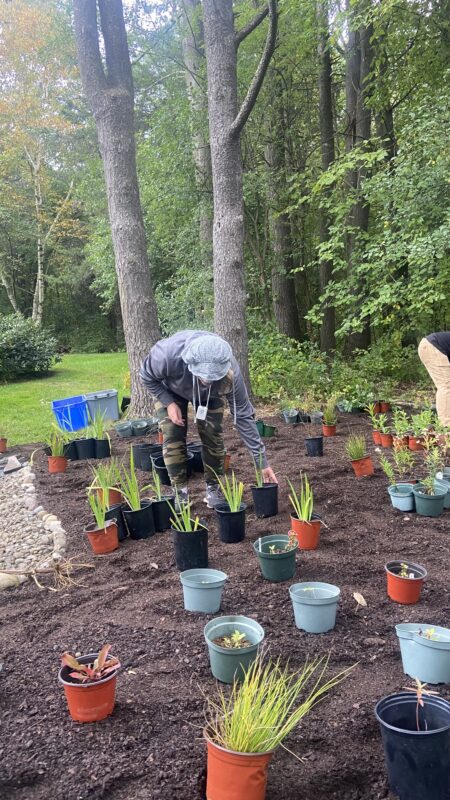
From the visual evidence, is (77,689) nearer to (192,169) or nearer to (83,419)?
(83,419)

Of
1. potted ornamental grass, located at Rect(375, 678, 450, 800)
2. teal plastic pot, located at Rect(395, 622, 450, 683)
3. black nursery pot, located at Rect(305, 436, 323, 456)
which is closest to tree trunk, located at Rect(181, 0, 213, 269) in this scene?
black nursery pot, located at Rect(305, 436, 323, 456)

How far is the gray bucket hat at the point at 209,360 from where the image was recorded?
304 cm

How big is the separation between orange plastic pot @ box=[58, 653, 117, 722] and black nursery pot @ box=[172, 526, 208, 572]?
1051mm

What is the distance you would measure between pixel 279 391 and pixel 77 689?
5911 mm

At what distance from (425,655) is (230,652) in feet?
2.17

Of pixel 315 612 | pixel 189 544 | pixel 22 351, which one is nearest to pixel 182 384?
pixel 189 544

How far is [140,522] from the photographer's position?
3.44 m

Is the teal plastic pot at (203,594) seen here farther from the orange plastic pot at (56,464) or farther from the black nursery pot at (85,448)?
the black nursery pot at (85,448)

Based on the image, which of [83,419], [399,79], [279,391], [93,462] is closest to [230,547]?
[93,462]

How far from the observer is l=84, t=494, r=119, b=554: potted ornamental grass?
3.22 meters

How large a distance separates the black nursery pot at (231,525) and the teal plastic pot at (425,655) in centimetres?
136

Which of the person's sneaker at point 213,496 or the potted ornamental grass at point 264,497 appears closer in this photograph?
the potted ornamental grass at point 264,497

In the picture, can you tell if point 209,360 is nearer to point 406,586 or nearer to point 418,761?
point 406,586

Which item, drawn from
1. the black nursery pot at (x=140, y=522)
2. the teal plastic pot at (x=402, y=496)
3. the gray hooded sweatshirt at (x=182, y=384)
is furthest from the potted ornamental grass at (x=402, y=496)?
the black nursery pot at (x=140, y=522)
